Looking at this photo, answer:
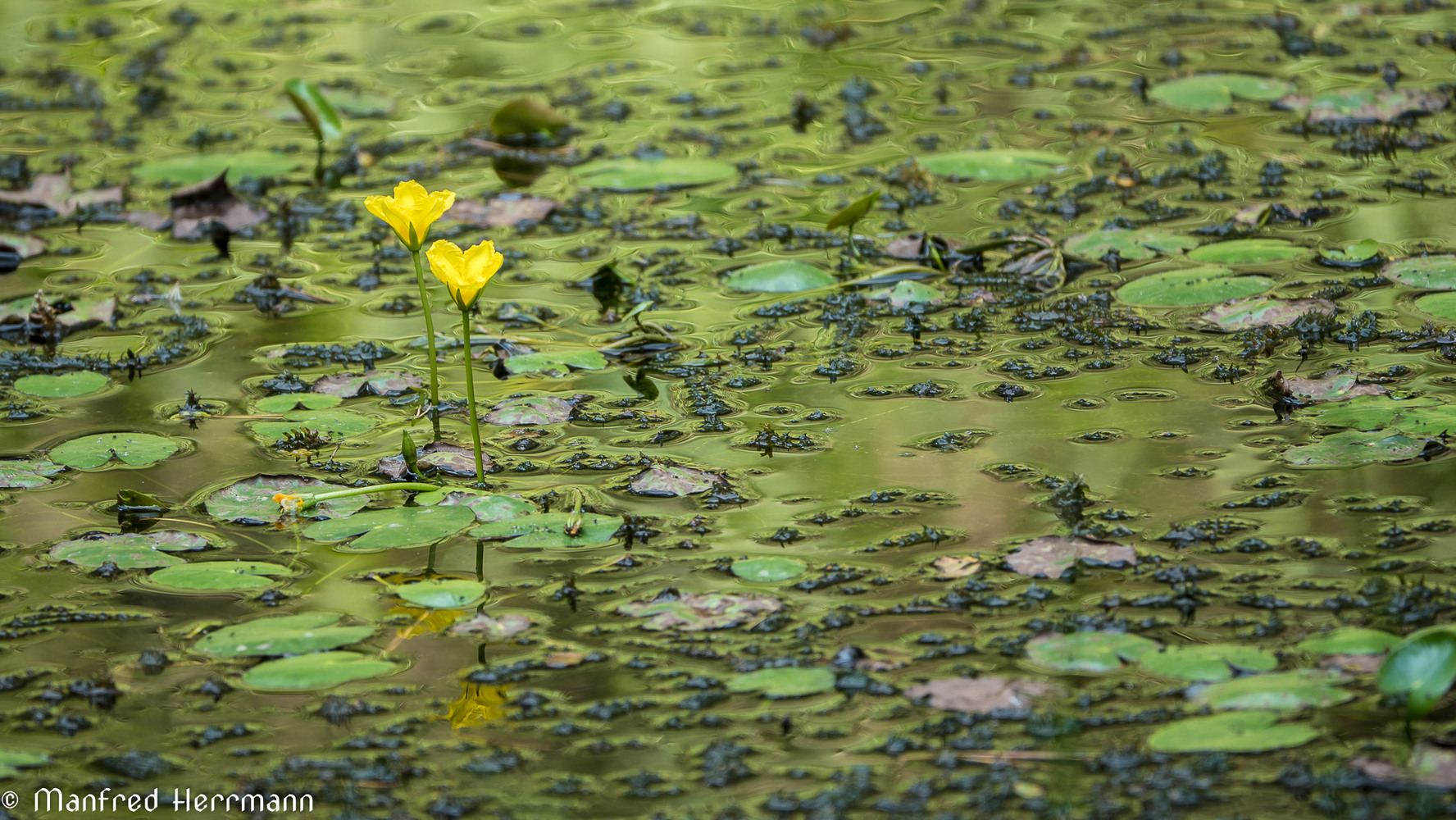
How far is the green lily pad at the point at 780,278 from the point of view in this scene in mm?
2969

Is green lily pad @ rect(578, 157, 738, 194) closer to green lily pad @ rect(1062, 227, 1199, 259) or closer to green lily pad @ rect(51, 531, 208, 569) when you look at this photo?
green lily pad @ rect(1062, 227, 1199, 259)

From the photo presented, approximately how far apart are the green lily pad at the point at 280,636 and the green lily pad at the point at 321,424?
0.56m

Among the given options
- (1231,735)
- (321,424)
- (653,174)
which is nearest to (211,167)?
(653,174)

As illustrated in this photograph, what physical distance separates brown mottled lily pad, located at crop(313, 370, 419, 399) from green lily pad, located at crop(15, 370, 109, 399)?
0.44 m

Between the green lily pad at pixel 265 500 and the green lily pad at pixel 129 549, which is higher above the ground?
the green lily pad at pixel 265 500

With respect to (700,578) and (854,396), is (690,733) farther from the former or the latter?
(854,396)

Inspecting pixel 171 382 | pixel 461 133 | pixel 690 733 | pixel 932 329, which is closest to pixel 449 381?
pixel 171 382

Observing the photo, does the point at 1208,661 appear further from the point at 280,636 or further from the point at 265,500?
the point at 265,500

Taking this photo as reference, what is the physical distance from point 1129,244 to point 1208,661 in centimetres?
140

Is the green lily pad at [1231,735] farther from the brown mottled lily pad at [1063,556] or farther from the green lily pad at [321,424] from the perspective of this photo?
the green lily pad at [321,424]

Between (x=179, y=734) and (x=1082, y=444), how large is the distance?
1.44 m

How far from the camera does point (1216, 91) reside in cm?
378

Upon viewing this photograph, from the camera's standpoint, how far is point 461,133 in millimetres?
3945

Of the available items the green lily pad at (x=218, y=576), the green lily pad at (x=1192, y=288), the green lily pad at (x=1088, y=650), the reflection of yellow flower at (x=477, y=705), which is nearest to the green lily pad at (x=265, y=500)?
the green lily pad at (x=218, y=576)
